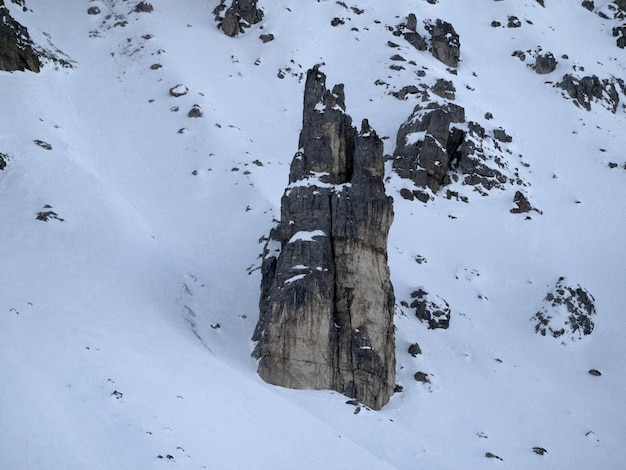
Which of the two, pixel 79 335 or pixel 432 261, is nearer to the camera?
pixel 79 335

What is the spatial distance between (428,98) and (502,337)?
2629 centimetres

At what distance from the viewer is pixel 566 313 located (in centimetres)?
4394

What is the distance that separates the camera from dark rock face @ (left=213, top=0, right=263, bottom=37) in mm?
70625

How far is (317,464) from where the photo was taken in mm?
25266

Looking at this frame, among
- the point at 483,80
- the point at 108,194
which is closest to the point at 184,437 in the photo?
the point at 108,194

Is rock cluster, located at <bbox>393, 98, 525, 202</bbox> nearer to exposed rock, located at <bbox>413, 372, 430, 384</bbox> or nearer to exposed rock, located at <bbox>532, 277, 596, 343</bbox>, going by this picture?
exposed rock, located at <bbox>532, 277, 596, 343</bbox>

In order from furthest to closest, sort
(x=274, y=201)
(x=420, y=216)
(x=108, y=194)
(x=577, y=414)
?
(x=420, y=216)
(x=274, y=201)
(x=108, y=194)
(x=577, y=414)

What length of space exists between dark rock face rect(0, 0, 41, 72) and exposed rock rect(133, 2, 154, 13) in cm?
1544

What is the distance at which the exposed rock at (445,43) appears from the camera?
72.9m

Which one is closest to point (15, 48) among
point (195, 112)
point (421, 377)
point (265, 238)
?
point (195, 112)

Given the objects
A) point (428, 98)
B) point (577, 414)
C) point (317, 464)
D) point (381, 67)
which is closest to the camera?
point (317, 464)

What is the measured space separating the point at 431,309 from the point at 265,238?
10016mm

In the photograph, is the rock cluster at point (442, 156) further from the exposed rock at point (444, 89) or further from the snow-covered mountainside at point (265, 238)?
the exposed rock at point (444, 89)

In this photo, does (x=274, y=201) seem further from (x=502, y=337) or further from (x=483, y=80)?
(x=483, y=80)
